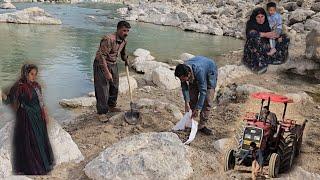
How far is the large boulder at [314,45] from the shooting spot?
38.1ft

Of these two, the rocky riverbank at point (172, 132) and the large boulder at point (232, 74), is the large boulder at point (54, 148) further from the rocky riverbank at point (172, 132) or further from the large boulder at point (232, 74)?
the large boulder at point (232, 74)

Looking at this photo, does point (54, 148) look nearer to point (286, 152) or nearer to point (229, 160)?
point (229, 160)

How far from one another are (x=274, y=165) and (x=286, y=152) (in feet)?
1.53

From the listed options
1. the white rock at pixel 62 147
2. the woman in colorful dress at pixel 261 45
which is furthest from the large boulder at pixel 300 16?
the white rock at pixel 62 147

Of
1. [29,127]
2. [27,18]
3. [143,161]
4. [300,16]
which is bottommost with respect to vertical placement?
[27,18]

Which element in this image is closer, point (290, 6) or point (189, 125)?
Answer: point (189, 125)

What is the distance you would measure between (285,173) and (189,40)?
19330mm

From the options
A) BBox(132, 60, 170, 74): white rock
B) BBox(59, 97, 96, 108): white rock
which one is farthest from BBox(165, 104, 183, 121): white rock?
BBox(132, 60, 170, 74): white rock

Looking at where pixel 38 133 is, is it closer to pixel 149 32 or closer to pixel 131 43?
pixel 131 43

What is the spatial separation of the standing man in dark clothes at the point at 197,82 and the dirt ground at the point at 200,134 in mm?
554

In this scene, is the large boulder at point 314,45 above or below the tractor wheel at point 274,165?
above

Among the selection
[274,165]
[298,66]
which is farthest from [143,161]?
[298,66]

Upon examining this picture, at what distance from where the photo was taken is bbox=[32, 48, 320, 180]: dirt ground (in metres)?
5.79

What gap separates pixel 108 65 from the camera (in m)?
7.86
